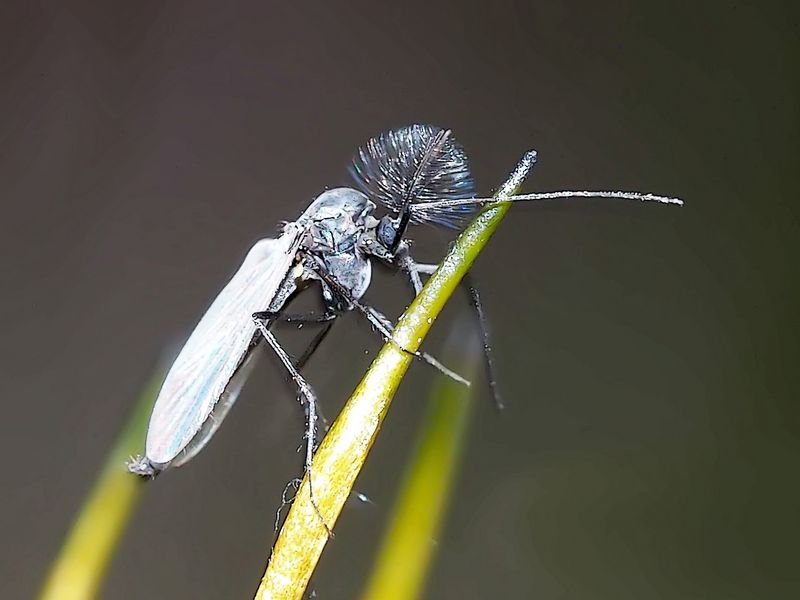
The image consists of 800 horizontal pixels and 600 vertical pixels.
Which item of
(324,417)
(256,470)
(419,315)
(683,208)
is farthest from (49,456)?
(683,208)

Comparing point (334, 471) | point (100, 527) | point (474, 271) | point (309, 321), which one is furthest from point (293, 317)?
point (334, 471)

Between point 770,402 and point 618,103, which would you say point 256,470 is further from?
point 618,103

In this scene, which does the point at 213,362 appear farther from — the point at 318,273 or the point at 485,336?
the point at 485,336

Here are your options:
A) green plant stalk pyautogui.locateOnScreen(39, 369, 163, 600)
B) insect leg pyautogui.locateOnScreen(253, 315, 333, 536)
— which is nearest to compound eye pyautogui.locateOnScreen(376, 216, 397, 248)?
insect leg pyautogui.locateOnScreen(253, 315, 333, 536)

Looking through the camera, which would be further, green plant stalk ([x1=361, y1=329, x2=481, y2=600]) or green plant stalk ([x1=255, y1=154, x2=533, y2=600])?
green plant stalk ([x1=361, y1=329, x2=481, y2=600])

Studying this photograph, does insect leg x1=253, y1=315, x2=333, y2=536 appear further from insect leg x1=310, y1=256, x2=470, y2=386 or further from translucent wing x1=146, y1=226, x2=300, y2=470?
insect leg x1=310, y1=256, x2=470, y2=386

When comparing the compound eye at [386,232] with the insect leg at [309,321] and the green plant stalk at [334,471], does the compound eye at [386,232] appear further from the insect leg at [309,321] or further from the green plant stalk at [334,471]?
the green plant stalk at [334,471]
